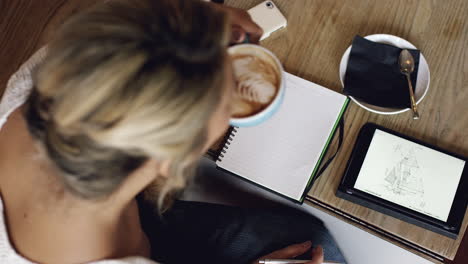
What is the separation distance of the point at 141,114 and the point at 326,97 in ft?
1.56

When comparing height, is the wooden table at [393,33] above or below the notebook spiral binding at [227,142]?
above

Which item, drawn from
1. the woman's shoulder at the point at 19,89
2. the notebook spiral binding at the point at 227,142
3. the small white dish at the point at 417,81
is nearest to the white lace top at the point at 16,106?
the woman's shoulder at the point at 19,89

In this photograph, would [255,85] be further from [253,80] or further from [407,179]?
[407,179]

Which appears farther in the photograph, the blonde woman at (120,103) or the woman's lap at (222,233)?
the woman's lap at (222,233)

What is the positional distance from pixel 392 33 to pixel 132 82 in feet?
2.07

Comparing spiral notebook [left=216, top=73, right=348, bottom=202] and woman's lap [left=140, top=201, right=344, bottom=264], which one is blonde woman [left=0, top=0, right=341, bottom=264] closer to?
spiral notebook [left=216, top=73, right=348, bottom=202]

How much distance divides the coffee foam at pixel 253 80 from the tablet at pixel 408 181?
0.25 metres

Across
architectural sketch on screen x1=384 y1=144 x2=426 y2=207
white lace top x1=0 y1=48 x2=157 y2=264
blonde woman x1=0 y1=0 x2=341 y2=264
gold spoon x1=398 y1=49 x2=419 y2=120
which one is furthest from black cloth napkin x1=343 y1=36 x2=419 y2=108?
white lace top x1=0 y1=48 x2=157 y2=264

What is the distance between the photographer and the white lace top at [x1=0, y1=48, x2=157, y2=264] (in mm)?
656

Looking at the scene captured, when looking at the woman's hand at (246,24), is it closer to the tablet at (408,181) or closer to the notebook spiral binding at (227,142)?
the notebook spiral binding at (227,142)

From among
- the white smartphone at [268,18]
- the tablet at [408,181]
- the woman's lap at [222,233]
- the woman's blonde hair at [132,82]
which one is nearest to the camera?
the woman's blonde hair at [132,82]

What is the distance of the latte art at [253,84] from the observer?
25.0 inches

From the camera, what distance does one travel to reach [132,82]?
17.1 inches

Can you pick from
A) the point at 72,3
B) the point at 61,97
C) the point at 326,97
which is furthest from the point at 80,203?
the point at 72,3
